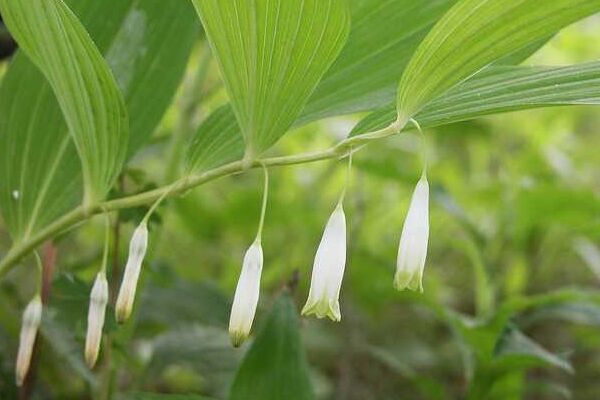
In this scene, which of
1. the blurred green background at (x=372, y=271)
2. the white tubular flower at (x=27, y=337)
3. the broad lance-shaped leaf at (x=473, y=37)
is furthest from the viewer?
the blurred green background at (x=372, y=271)

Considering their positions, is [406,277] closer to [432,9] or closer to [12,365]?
[432,9]

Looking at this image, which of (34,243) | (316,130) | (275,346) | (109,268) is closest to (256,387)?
(275,346)

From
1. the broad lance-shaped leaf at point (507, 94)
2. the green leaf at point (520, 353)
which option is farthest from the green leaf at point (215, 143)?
the green leaf at point (520, 353)

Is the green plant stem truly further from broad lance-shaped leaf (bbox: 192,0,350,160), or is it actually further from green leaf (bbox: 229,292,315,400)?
green leaf (bbox: 229,292,315,400)

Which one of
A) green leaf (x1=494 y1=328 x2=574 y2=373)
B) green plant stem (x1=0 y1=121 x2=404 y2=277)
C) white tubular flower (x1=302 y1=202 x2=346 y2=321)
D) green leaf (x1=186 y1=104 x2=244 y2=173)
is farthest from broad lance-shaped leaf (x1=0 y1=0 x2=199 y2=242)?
green leaf (x1=494 y1=328 x2=574 y2=373)

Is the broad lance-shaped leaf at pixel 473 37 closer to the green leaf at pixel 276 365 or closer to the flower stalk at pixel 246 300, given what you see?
the flower stalk at pixel 246 300

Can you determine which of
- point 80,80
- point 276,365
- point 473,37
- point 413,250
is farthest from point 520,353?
point 80,80

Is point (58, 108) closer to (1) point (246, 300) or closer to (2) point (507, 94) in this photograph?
(1) point (246, 300)
